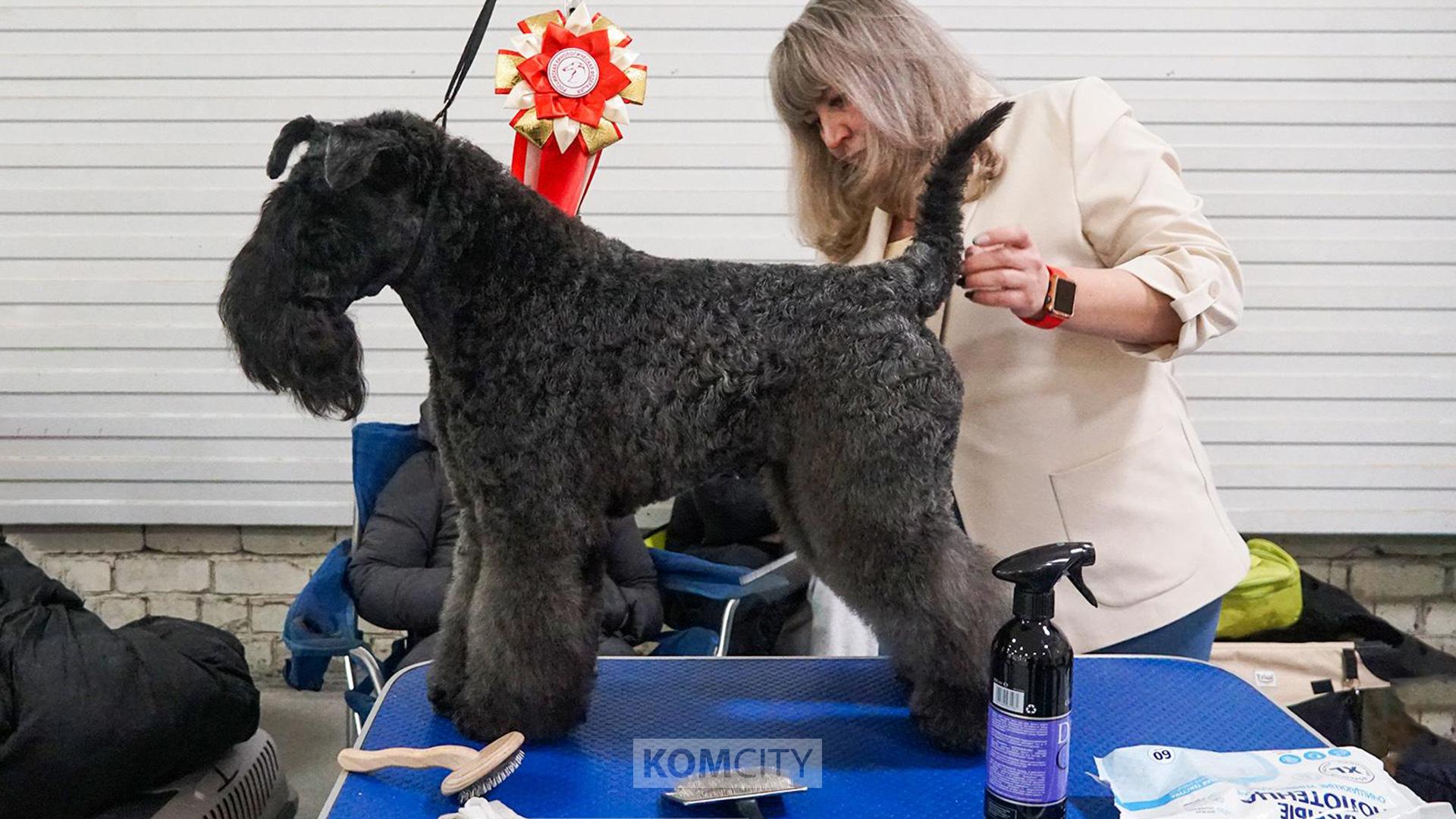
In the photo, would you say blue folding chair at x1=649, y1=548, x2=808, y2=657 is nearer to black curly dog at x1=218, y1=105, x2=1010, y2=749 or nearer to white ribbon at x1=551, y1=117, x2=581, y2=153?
black curly dog at x1=218, y1=105, x2=1010, y2=749

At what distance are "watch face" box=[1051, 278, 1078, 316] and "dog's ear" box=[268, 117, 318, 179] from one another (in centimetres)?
85

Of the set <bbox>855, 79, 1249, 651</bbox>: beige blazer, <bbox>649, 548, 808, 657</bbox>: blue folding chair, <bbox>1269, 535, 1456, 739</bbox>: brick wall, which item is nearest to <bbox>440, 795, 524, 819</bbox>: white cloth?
<bbox>855, 79, 1249, 651</bbox>: beige blazer

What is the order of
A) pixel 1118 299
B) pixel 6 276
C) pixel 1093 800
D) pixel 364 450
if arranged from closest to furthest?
pixel 1093 800 < pixel 1118 299 < pixel 364 450 < pixel 6 276

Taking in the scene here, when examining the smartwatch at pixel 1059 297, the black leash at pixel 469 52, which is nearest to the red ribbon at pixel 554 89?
the black leash at pixel 469 52

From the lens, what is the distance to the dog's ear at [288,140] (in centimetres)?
106

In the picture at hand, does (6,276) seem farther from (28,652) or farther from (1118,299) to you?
(1118,299)

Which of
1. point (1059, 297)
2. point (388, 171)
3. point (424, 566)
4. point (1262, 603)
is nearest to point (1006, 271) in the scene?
point (1059, 297)

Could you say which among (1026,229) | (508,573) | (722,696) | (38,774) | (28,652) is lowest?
(38,774)

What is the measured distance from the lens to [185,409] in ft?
A: 9.80

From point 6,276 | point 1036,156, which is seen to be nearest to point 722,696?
point 1036,156

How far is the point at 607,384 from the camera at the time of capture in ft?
3.75

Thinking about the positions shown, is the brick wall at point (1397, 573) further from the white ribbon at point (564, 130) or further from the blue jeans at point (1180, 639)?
the white ribbon at point (564, 130)

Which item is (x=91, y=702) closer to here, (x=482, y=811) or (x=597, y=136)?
(x=482, y=811)

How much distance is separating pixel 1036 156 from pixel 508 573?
893 millimetres
